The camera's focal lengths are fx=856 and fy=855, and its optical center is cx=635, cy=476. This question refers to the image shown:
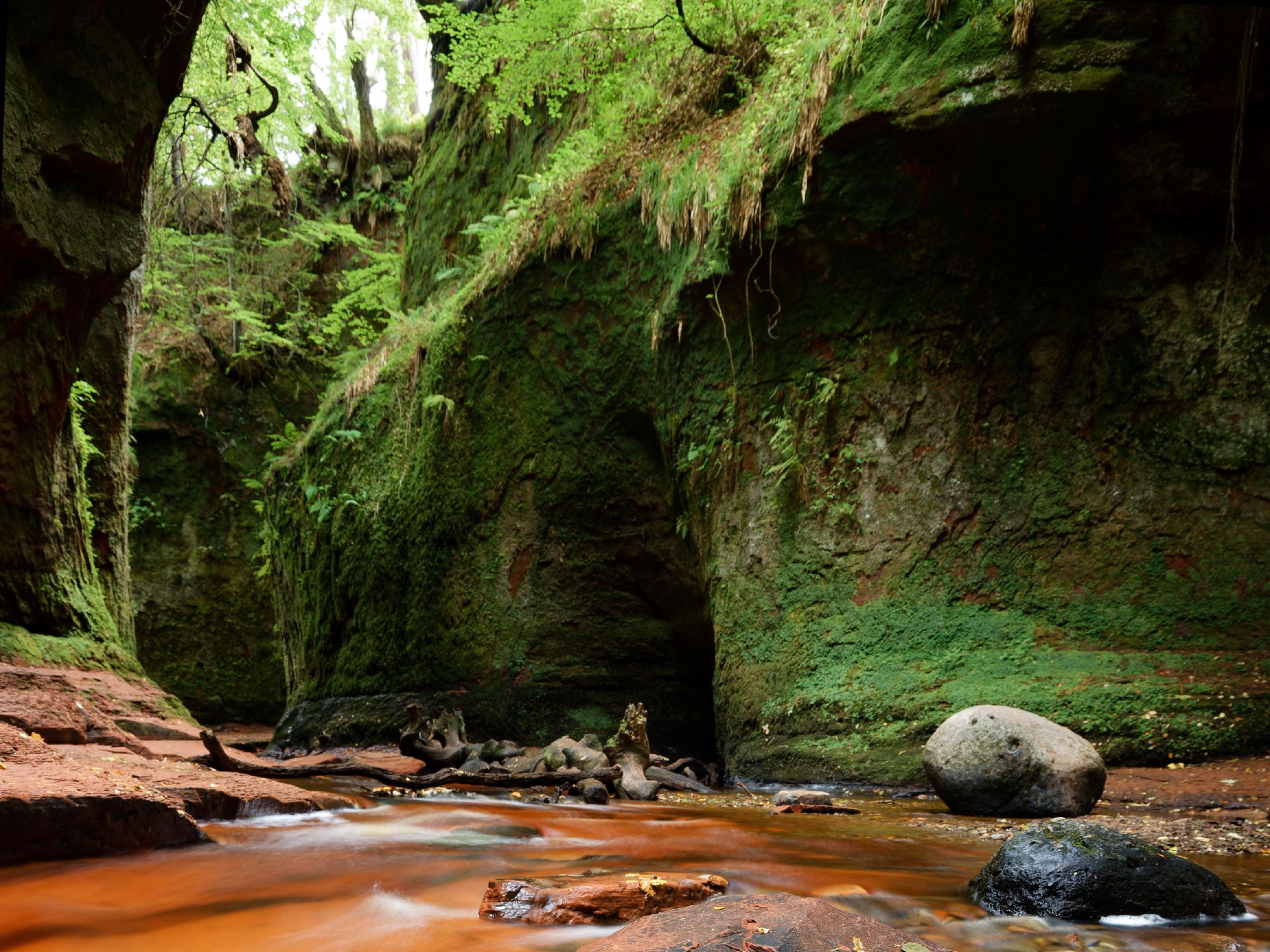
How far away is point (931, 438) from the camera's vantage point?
23.7ft

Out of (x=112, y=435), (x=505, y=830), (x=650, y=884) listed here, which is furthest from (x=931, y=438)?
(x=112, y=435)

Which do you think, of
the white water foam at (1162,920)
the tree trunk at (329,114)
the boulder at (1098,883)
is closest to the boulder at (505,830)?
the boulder at (1098,883)

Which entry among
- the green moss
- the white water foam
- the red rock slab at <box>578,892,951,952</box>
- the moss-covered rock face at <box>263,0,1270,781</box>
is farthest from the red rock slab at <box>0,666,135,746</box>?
the white water foam

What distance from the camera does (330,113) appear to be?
2100 centimetres

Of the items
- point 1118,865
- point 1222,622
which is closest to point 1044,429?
point 1222,622

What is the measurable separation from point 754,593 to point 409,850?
15.7 ft

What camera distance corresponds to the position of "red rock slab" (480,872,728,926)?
2.42m

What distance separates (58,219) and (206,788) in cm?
503

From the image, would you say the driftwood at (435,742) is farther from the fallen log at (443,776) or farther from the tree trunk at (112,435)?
the tree trunk at (112,435)

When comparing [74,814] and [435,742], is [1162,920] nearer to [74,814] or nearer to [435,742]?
[74,814]

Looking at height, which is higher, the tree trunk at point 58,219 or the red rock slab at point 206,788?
the tree trunk at point 58,219

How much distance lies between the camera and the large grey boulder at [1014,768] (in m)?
4.53

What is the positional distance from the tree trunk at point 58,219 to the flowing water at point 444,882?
4870mm

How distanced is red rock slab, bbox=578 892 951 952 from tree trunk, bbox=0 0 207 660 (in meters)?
6.51
